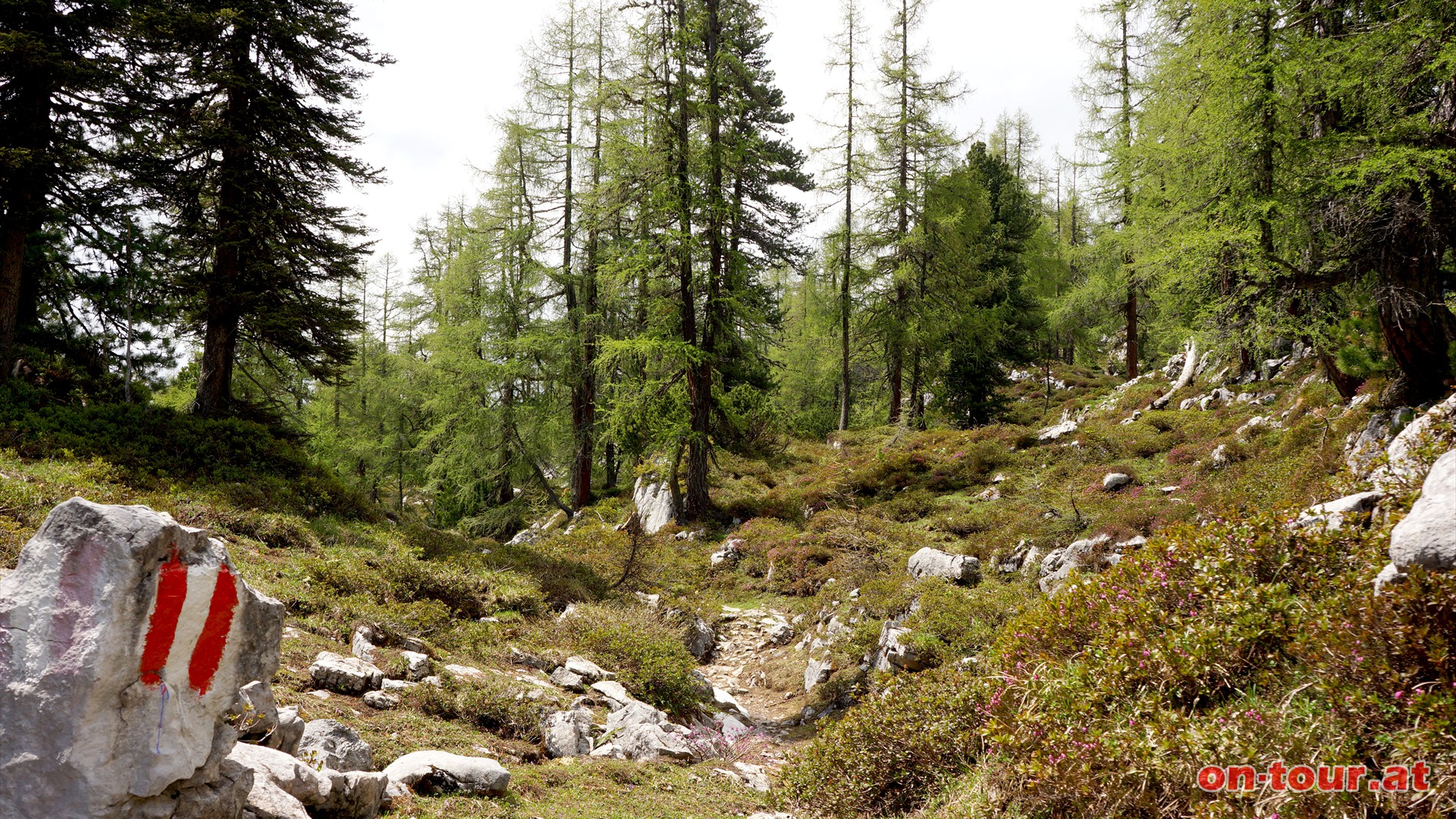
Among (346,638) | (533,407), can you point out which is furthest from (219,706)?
(533,407)

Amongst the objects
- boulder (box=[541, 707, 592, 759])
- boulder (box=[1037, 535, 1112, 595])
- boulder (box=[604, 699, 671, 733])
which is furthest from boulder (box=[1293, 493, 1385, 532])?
boulder (box=[541, 707, 592, 759])

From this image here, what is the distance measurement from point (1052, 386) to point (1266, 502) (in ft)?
79.2

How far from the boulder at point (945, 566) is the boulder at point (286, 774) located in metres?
9.30

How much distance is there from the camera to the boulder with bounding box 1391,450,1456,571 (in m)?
3.31

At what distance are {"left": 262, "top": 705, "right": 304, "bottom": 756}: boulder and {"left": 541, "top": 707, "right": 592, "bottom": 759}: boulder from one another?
258cm

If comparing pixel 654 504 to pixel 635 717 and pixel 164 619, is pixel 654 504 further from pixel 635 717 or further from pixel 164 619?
pixel 164 619

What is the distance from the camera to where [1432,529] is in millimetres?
3389

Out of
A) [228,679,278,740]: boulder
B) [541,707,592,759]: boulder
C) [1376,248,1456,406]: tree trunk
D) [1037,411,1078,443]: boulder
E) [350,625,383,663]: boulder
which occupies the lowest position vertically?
[541,707,592,759]: boulder

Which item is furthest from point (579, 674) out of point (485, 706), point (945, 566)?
point (945, 566)

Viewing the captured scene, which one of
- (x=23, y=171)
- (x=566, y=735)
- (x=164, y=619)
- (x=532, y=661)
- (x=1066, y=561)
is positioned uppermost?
(x=23, y=171)

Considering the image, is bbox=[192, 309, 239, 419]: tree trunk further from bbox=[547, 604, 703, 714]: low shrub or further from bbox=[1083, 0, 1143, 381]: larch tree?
bbox=[1083, 0, 1143, 381]: larch tree

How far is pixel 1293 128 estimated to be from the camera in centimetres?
998

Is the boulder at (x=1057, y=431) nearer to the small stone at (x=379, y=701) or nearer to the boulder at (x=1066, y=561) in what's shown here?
the boulder at (x=1066, y=561)

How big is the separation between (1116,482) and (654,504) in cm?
1110
